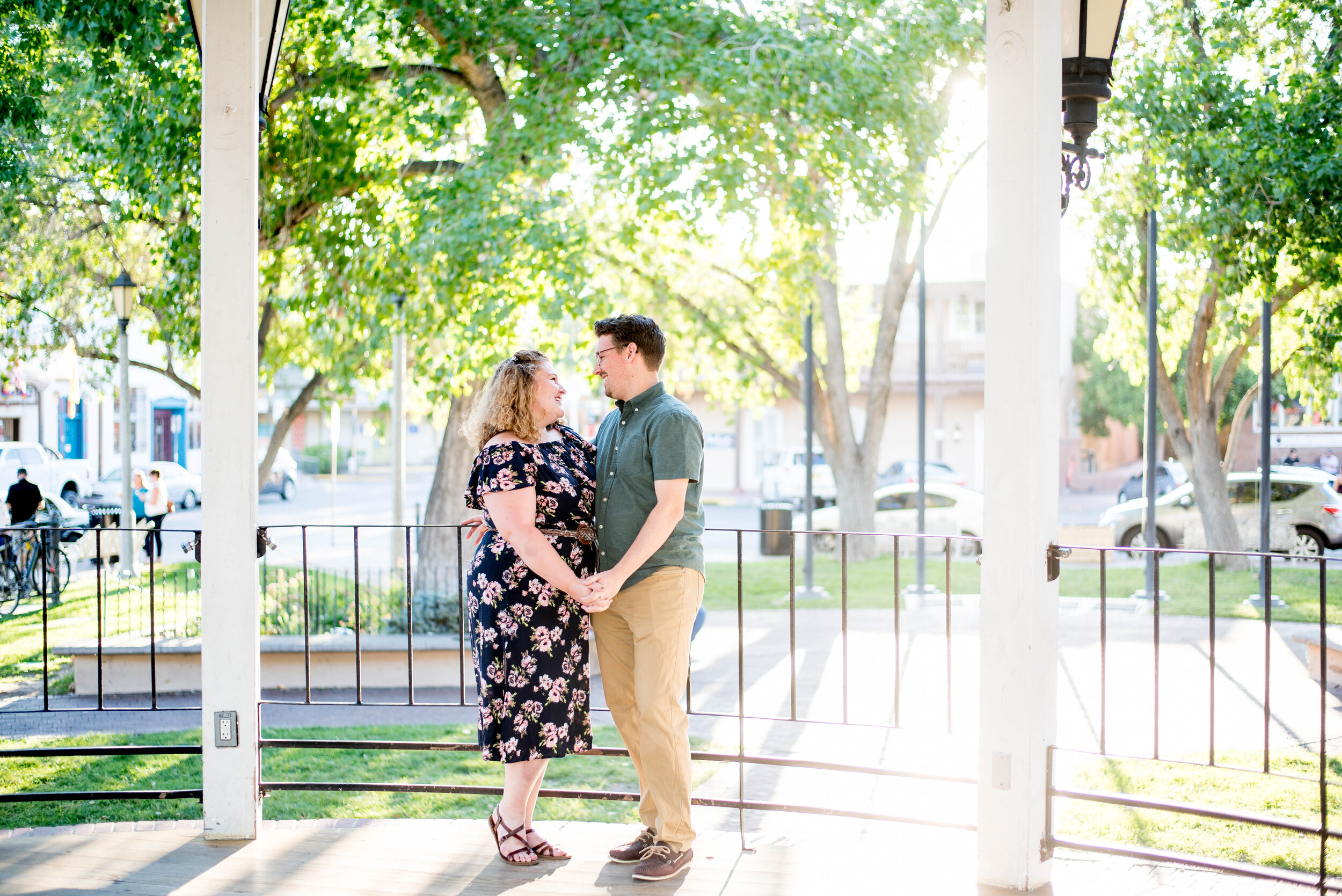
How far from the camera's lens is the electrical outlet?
396 cm

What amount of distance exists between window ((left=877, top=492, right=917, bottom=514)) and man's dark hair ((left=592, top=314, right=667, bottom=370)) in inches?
609

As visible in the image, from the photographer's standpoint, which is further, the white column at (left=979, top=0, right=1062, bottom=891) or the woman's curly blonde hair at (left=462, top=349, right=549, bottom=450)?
the woman's curly blonde hair at (left=462, top=349, right=549, bottom=450)

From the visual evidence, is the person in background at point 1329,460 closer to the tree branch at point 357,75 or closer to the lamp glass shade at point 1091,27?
the tree branch at point 357,75

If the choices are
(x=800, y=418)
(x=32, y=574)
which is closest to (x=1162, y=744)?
(x=32, y=574)

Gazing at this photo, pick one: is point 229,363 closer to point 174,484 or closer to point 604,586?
point 604,586

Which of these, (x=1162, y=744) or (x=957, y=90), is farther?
(x=957, y=90)

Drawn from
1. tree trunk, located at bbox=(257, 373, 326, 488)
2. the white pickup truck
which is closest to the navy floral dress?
tree trunk, located at bbox=(257, 373, 326, 488)

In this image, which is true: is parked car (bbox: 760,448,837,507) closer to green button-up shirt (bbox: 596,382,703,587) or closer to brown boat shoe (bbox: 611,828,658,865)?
brown boat shoe (bbox: 611,828,658,865)

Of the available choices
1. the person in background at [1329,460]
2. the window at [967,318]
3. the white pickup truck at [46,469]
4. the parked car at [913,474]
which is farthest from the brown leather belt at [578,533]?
the window at [967,318]

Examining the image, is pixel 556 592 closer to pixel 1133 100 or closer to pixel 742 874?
pixel 742 874

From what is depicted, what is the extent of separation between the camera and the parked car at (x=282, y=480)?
3219 cm

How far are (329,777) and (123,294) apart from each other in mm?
10006

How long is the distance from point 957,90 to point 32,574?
13.0 meters

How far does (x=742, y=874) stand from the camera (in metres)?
3.72
